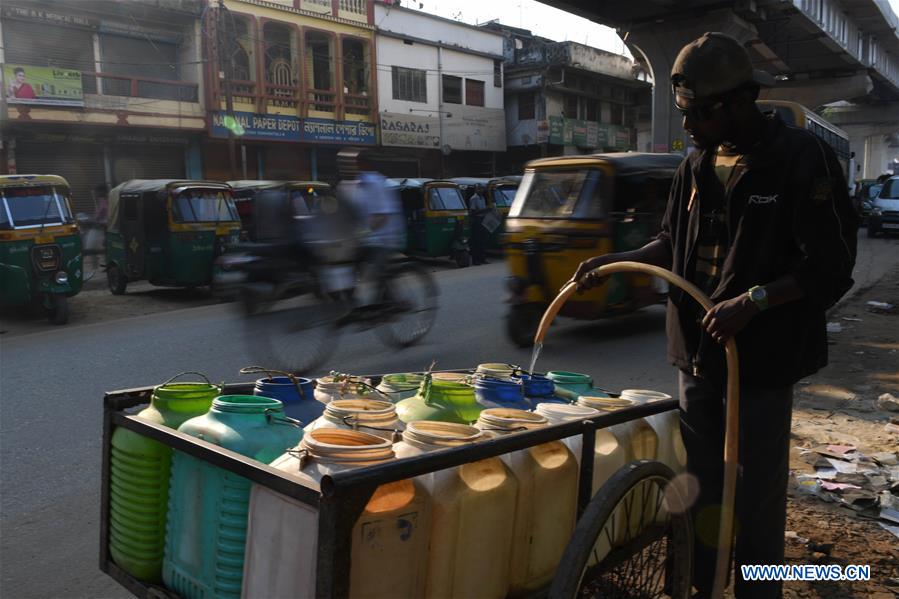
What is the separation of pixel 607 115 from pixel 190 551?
40301 mm

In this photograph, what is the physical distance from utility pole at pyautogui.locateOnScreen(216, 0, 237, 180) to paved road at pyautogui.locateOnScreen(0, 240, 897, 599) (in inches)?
484

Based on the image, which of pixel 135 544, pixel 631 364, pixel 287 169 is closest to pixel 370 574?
pixel 135 544

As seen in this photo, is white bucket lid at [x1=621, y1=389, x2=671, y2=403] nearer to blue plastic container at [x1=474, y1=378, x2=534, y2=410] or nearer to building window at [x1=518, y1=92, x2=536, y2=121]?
blue plastic container at [x1=474, y1=378, x2=534, y2=410]

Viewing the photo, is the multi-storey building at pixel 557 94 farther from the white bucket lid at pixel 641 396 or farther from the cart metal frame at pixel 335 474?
the cart metal frame at pixel 335 474

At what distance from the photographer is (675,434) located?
8.93 feet

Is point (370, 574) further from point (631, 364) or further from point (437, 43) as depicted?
point (437, 43)

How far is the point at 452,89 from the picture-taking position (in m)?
32.7

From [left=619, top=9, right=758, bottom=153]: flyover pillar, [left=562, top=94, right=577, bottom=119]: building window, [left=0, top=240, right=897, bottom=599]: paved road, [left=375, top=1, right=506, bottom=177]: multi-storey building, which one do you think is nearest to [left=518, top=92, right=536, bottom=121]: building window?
[left=375, top=1, right=506, bottom=177]: multi-storey building

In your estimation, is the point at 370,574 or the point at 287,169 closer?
the point at 370,574

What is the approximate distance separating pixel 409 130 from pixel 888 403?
86.5 ft

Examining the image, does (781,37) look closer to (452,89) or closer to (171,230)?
(452,89)

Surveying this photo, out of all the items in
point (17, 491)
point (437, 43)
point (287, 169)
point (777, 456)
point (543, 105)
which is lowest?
point (17, 491)

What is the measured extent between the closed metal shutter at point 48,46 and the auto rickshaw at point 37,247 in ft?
38.2

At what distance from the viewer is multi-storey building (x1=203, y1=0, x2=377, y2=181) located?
2397 centimetres
